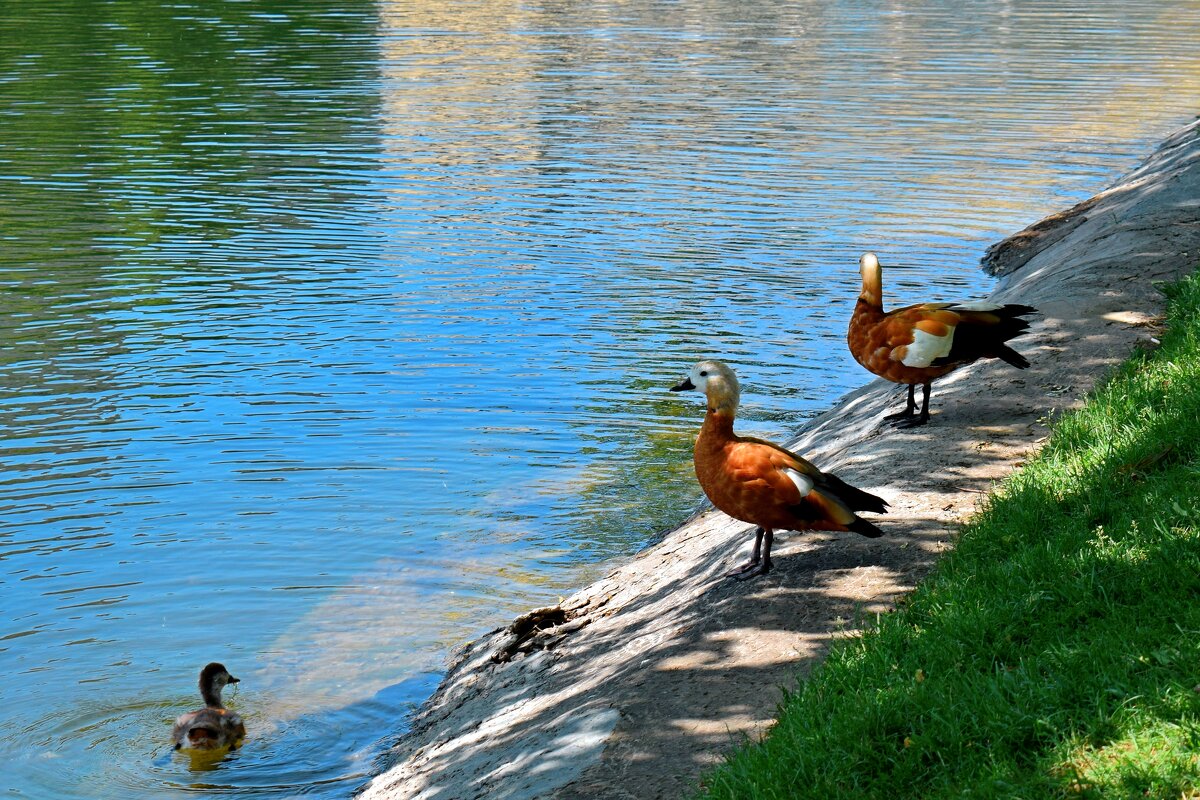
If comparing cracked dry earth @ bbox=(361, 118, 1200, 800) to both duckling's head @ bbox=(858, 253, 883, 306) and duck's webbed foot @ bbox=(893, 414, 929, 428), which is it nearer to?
duck's webbed foot @ bbox=(893, 414, 929, 428)

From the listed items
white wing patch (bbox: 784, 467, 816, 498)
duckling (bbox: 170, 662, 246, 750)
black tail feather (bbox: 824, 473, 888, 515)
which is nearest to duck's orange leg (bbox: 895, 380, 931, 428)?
black tail feather (bbox: 824, 473, 888, 515)

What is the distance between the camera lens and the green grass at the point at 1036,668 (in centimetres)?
537

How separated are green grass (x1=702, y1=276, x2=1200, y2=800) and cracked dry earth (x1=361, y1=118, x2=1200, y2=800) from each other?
51 centimetres

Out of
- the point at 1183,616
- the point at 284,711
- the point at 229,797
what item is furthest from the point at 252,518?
the point at 1183,616

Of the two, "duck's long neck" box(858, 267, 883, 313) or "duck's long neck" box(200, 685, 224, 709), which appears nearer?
"duck's long neck" box(200, 685, 224, 709)

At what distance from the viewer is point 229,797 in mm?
9289

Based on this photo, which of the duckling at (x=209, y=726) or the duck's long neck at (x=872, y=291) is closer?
the duckling at (x=209, y=726)

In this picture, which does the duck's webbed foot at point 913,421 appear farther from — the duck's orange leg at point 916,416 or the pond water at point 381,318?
the pond water at point 381,318

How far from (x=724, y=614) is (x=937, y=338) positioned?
275 centimetres

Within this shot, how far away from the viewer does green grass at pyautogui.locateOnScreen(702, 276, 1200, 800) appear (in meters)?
5.37

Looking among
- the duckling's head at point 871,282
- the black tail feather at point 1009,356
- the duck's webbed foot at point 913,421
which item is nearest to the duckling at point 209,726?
the duck's webbed foot at point 913,421

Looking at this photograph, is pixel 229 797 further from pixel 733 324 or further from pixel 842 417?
pixel 733 324

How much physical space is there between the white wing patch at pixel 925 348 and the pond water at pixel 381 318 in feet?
13.0

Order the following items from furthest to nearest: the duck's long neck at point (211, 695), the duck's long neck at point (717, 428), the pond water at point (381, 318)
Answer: the pond water at point (381, 318) < the duck's long neck at point (211, 695) < the duck's long neck at point (717, 428)
